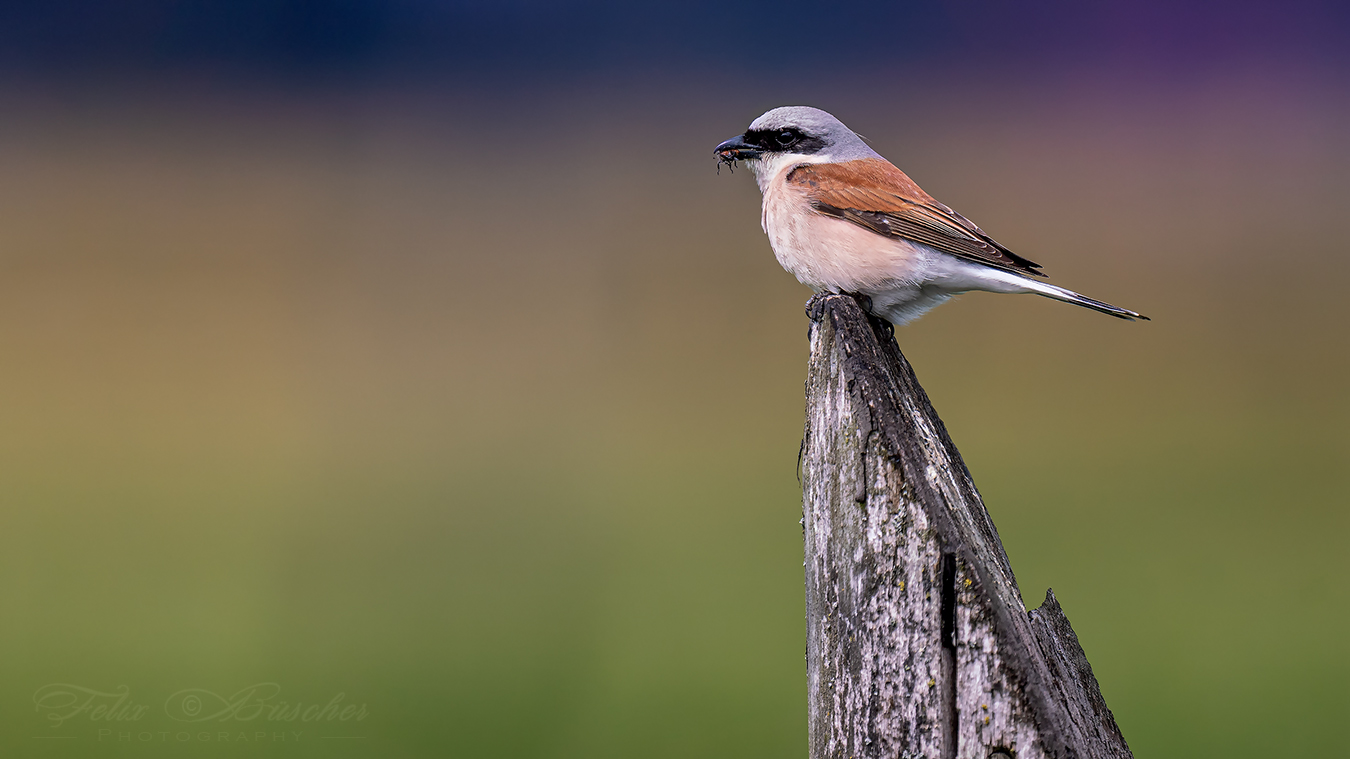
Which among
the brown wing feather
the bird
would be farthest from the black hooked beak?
the brown wing feather

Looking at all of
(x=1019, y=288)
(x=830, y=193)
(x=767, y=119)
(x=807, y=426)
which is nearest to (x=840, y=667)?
(x=807, y=426)

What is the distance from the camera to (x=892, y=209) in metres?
3.57

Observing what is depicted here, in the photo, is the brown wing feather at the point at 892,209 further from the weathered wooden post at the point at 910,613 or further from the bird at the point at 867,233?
the weathered wooden post at the point at 910,613

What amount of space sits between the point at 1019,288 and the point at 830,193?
2.72 ft

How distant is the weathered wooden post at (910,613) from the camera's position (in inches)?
53.2

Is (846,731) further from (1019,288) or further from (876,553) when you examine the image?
(1019,288)

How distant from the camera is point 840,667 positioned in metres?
1.55

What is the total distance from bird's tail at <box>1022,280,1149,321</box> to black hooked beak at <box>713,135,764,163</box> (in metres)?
1.38

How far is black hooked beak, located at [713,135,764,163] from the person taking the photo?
13.2ft

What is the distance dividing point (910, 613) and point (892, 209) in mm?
2419

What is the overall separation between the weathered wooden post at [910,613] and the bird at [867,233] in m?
1.63

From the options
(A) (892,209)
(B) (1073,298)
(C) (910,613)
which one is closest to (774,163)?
(A) (892,209)

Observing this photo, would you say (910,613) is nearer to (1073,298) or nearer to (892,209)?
(1073,298)

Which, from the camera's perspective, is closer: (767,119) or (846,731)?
(846,731)
